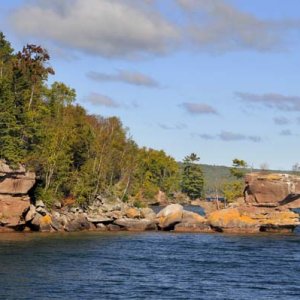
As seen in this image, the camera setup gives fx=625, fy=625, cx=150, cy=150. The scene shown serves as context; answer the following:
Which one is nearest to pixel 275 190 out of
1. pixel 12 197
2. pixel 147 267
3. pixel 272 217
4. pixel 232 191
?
pixel 272 217

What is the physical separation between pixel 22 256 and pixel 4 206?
2309cm

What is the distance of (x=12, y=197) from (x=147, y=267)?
30.7 m

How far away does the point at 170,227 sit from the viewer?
286ft

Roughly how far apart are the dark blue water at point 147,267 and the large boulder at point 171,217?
27.9ft

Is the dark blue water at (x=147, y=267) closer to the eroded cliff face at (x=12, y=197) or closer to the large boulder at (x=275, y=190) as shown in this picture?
the eroded cliff face at (x=12, y=197)

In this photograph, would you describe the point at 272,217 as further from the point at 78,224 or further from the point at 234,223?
the point at 78,224

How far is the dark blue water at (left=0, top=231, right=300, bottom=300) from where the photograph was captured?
4062 cm

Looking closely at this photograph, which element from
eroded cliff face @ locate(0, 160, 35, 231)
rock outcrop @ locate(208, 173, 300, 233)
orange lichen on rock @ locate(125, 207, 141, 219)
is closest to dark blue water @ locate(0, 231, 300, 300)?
eroded cliff face @ locate(0, 160, 35, 231)

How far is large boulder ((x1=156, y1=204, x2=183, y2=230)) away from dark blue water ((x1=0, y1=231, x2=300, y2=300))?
8511 mm

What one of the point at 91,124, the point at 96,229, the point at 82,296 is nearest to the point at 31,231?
the point at 96,229

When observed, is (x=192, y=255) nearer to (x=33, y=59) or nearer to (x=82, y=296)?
(x=82, y=296)

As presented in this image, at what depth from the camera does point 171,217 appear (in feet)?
286

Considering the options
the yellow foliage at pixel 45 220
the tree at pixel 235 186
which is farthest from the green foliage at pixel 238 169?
the yellow foliage at pixel 45 220

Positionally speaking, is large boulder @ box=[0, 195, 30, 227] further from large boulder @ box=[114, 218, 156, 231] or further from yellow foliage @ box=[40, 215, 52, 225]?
large boulder @ box=[114, 218, 156, 231]
